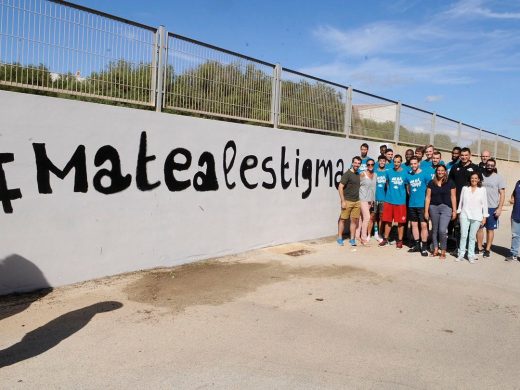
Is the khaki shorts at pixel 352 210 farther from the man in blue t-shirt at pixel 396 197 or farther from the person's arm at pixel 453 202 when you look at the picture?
the person's arm at pixel 453 202

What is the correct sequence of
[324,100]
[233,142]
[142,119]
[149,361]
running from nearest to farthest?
[149,361]
[142,119]
[233,142]
[324,100]

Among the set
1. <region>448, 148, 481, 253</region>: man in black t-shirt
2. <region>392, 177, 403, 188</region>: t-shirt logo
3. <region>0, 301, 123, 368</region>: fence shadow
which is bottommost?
<region>0, 301, 123, 368</region>: fence shadow

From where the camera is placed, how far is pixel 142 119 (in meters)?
6.34

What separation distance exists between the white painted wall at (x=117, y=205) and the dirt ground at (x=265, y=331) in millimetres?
326

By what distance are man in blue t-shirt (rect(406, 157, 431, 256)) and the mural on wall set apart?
77.3 inches

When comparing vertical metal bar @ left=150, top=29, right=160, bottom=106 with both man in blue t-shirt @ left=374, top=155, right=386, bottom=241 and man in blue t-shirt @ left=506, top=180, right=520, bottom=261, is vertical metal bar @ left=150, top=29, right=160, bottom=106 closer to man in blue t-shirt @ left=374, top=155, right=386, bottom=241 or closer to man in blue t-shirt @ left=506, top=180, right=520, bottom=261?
man in blue t-shirt @ left=374, top=155, right=386, bottom=241

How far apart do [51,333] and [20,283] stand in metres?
1.34

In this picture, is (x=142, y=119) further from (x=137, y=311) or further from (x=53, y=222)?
(x=137, y=311)

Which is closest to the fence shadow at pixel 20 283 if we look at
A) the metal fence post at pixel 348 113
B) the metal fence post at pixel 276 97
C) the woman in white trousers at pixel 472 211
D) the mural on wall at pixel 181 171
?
the mural on wall at pixel 181 171

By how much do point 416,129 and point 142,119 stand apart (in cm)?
992

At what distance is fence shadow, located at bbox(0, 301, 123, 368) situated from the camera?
3.77 metres

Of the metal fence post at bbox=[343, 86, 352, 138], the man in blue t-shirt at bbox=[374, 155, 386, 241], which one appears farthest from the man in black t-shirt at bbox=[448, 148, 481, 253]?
the metal fence post at bbox=[343, 86, 352, 138]

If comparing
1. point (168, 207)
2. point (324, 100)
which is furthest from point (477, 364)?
point (324, 100)

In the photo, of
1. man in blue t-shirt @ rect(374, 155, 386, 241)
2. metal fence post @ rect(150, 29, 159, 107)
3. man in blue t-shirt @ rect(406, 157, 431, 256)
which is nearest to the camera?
metal fence post @ rect(150, 29, 159, 107)
